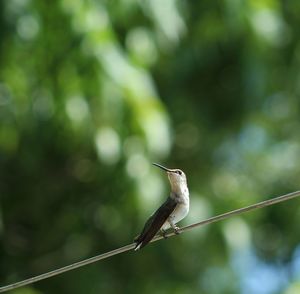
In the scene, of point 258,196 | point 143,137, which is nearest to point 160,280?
point 258,196

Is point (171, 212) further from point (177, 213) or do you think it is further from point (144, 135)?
point (144, 135)

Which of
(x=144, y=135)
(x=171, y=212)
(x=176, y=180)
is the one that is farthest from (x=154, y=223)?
(x=144, y=135)

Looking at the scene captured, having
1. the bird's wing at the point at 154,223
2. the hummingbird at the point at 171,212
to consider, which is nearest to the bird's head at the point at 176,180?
the hummingbird at the point at 171,212

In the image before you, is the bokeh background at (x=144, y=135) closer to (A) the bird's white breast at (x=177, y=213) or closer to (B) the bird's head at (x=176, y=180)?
(B) the bird's head at (x=176, y=180)

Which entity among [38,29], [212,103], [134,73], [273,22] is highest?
[38,29]

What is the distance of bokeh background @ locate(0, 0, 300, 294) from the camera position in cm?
813

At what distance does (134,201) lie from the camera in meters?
8.37

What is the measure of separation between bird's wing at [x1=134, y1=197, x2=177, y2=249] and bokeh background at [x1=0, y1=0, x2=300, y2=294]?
8.96 feet

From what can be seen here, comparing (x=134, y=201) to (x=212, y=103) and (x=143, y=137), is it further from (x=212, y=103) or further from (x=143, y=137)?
(x=212, y=103)

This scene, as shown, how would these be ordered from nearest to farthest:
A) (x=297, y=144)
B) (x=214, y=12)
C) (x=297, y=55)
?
(x=214, y=12)
(x=297, y=55)
(x=297, y=144)

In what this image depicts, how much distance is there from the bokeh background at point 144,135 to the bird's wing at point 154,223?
2.73 meters

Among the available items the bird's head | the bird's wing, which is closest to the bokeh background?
the bird's head

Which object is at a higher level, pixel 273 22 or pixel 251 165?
pixel 273 22

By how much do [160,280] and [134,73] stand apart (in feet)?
9.06
